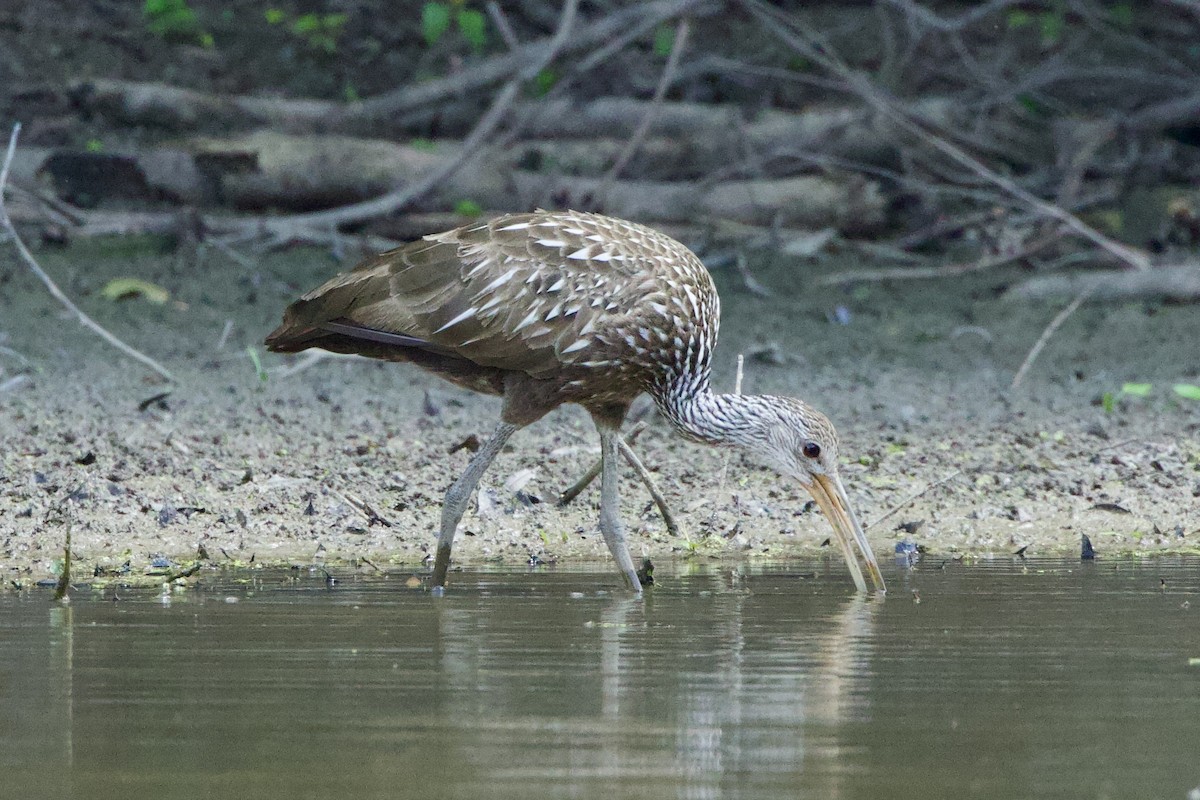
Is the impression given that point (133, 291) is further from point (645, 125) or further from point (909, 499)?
point (909, 499)

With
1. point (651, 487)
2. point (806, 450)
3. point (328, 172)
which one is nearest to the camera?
point (806, 450)

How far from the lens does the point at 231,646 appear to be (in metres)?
5.71


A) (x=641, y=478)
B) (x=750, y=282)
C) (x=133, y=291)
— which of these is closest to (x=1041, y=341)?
(x=750, y=282)

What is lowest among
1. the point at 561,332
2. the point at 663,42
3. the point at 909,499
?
the point at 909,499

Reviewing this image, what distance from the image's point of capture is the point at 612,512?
756cm

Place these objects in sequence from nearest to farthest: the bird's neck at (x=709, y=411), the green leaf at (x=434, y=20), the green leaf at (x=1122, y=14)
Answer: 1. the bird's neck at (x=709, y=411)
2. the green leaf at (x=1122, y=14)
3. the green leaf at (x=434, y=20)

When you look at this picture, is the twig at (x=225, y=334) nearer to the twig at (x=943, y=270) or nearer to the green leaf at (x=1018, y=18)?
the twig at (x=943, y=270)

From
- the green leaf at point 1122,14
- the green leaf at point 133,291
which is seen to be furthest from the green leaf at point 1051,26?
the green leaf at point 133,291

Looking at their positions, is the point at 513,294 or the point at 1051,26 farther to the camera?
the point at 1051,26

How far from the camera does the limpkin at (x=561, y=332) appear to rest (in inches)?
287

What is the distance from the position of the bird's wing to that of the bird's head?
26.1 inches

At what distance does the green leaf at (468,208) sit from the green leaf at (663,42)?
2810mm

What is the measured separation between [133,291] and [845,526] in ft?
23.1

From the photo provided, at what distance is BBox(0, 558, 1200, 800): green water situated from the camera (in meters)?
4.11
